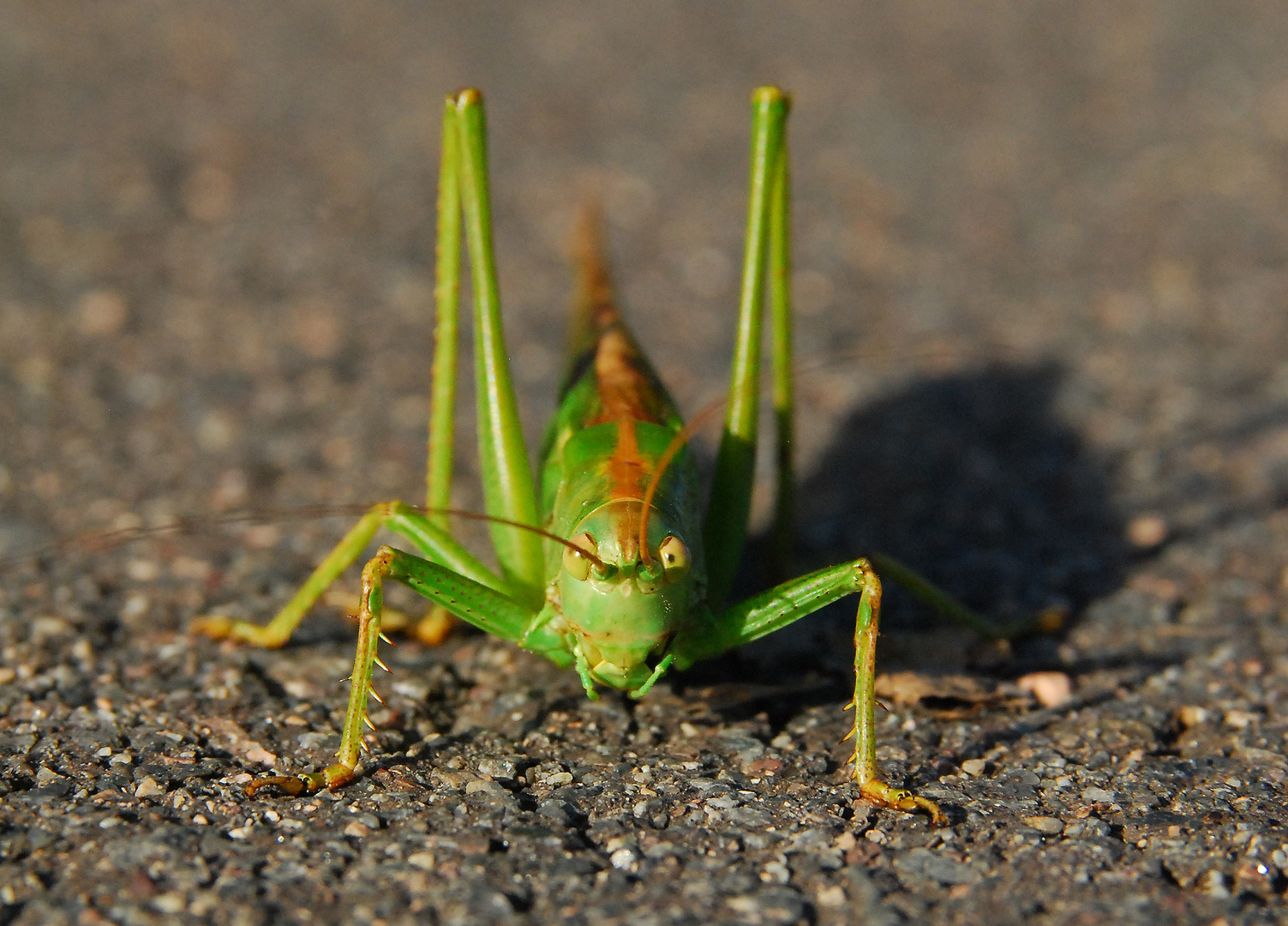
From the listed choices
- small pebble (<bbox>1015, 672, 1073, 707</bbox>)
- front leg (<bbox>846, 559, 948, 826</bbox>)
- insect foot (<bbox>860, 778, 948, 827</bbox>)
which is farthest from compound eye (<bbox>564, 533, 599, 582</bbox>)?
small pebble (<bbox>1015, 672, 1073, 707</bbox>)

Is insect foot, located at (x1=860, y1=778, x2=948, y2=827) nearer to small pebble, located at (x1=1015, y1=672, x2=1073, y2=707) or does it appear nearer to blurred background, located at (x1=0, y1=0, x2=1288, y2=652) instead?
small pebble, located at (x1=1015, y1=672, x2=1073, y2=707)

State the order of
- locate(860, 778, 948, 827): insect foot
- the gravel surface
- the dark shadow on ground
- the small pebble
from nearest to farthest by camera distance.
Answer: the gravel surface < locate(860, 778, 948, 827): insect foot < the small pebble < the dark shadow on ground

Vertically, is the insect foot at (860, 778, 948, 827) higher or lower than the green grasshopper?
lower

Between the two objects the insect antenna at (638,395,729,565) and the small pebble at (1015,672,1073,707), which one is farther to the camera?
the small pebble at (1015,672,1073,707)

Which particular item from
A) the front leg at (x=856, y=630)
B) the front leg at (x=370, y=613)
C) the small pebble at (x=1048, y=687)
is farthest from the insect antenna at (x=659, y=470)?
the small pebble at (x=1048, y=687)

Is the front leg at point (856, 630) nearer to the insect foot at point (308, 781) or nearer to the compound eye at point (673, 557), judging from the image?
the compound eye at point (673, 557)

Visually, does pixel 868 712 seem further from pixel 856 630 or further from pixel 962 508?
pixel 962 508

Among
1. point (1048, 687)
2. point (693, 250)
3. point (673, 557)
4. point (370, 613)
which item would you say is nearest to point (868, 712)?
point (673, 557)
